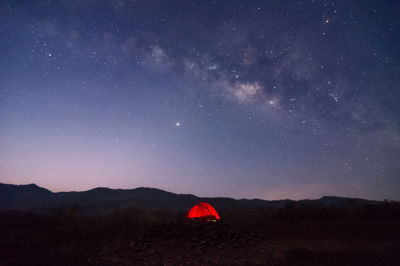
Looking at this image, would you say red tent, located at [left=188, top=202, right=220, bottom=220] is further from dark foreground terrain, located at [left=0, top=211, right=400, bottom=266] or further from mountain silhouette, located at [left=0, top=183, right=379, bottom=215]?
mountain silhouette, located at [left=0, top=183, right=379, bottom=215]

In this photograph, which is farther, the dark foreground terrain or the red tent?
the red tent

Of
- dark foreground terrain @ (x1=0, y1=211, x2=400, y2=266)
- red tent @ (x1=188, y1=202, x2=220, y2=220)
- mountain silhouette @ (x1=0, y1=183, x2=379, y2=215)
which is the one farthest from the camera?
mountain silhouette @ (x1=0, y1=183, x2=379, y2=215)

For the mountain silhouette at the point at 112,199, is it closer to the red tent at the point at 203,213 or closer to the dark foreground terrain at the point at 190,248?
the red tent at the point at 203,213

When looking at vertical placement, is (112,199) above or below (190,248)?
above

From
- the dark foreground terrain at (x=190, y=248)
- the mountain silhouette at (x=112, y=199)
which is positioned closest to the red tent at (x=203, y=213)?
the dark foreground terrain at (x=190, y=248)

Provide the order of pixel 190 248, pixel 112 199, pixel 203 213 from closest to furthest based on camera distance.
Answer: pixel 190 248
pixel 203 213
pixel 112 199

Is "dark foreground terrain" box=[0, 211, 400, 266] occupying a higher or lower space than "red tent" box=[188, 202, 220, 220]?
lower

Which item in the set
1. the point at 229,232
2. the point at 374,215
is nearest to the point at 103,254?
the point at 229,232

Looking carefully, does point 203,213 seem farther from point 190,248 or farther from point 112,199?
point 112,199

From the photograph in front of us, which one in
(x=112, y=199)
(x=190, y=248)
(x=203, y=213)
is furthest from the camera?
(x=112, y=199)

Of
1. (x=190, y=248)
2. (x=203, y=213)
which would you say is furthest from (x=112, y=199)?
(x=190, y=248)

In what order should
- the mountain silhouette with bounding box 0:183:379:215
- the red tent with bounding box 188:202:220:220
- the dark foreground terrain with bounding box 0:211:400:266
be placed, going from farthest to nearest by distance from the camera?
the mountain silhouette with bounding box 0:183:379:215 < the red tent with bounding box 188:202:220:220 < the dark foreground terrain with bounding box 0:211:400:266

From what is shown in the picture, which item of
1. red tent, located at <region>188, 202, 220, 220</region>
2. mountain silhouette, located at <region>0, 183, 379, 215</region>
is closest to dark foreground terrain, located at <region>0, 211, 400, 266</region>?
red tent, located at <region>188, 202, 220, 220</region>

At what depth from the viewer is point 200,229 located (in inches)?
373
